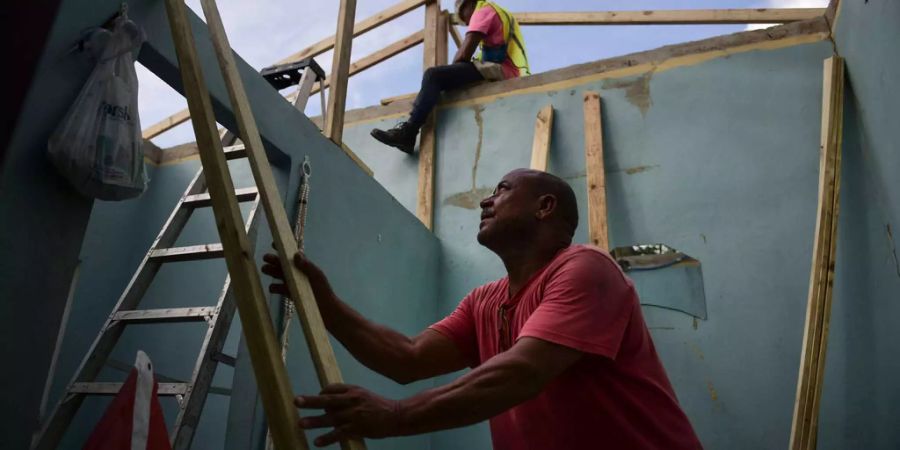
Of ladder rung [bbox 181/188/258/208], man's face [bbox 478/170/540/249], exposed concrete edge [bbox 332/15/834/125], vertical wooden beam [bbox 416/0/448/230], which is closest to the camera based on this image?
man's face [bbox 478/170/540/249]

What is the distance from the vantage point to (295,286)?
3.05 feet

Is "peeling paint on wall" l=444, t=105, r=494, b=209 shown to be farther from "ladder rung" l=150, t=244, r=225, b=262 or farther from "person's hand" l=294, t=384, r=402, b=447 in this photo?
"person's hand" l=294, t=384, r=402, b=447

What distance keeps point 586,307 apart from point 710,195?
1882 mm

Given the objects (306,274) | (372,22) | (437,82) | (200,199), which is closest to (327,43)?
(372,22)

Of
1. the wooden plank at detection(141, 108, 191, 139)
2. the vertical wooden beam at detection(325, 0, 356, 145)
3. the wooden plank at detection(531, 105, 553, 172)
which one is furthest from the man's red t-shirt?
the wooden plank at detection(141, 108, 191, 139)

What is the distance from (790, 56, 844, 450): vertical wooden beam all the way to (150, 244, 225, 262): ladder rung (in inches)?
83.7

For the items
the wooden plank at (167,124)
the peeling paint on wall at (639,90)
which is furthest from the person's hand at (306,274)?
the wooden plank at (167,124)

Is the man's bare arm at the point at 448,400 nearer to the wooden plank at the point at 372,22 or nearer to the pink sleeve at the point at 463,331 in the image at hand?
the pink sleeve at the point at 463,331

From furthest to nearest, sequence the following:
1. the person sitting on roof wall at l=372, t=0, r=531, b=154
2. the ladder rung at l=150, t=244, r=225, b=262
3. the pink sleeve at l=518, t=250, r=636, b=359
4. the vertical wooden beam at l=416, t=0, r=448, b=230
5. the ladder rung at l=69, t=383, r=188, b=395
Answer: the person sitting on roof wall at l=372, t=0, r=531, b=154, the vertical wooden beam at l=416, t=0, r=448, b=230, the ladder rung at l=150, t=244, r=225, b=262, the ladder rung at l=69, t=383, r=188, b=395, the pink sleeve at l=518, t=250, r=636, b=359

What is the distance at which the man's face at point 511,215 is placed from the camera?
151cm

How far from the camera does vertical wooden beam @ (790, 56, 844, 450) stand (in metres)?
1.99

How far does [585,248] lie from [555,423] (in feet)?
1.29

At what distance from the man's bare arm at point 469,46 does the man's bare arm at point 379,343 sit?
7.90ft

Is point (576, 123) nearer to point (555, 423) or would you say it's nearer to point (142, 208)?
point (555, 423)
